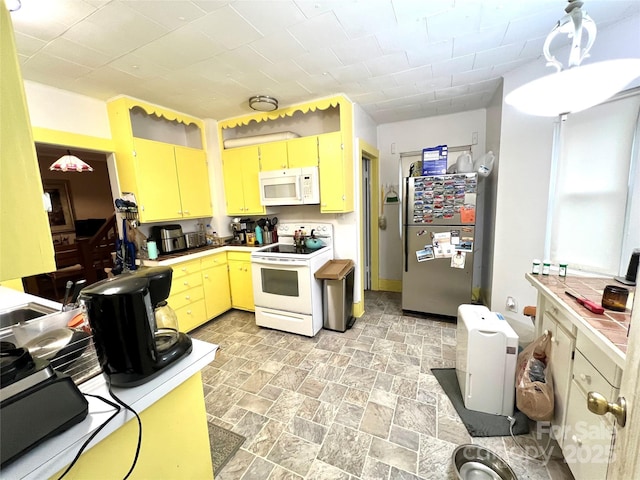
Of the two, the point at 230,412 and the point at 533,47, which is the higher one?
the point at 533,47

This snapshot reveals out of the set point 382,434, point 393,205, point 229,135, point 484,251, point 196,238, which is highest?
point 229,135

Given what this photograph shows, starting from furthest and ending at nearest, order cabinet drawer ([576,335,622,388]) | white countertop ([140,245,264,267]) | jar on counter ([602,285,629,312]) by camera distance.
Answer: white countertop ([140,245,264,267]) → jar on counter ([602,285,629,312]) → cabinet drawer ([576,335,622,388])

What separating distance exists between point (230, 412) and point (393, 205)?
325 cm

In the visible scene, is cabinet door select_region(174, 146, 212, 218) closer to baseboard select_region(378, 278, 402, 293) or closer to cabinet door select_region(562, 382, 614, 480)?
baseboard select_region(378, 278, 402, 293)

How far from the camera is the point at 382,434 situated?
64.0 inches

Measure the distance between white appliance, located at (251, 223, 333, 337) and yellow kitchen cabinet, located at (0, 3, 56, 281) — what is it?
83.9 inches

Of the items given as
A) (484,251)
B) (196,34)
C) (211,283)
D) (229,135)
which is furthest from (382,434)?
(229,135)

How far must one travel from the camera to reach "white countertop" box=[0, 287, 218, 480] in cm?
58

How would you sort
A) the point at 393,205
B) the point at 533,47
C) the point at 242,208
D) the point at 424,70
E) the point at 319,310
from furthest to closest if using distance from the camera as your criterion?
the point at 393,205
the point at 242,208
the point at 319,310
the point at 424,70
the point at 533,47

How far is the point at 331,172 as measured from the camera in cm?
288

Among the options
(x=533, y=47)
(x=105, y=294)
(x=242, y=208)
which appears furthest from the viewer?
(x=242, y=208)

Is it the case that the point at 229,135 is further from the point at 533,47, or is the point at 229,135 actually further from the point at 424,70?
the point at 533,47

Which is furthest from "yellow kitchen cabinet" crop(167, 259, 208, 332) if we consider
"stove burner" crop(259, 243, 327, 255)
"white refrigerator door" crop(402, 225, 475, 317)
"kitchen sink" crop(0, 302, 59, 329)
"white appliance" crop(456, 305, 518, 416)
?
"white appliance" crop(456, 305, 518, 416)

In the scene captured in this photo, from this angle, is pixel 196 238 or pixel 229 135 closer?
pixel 196 238
